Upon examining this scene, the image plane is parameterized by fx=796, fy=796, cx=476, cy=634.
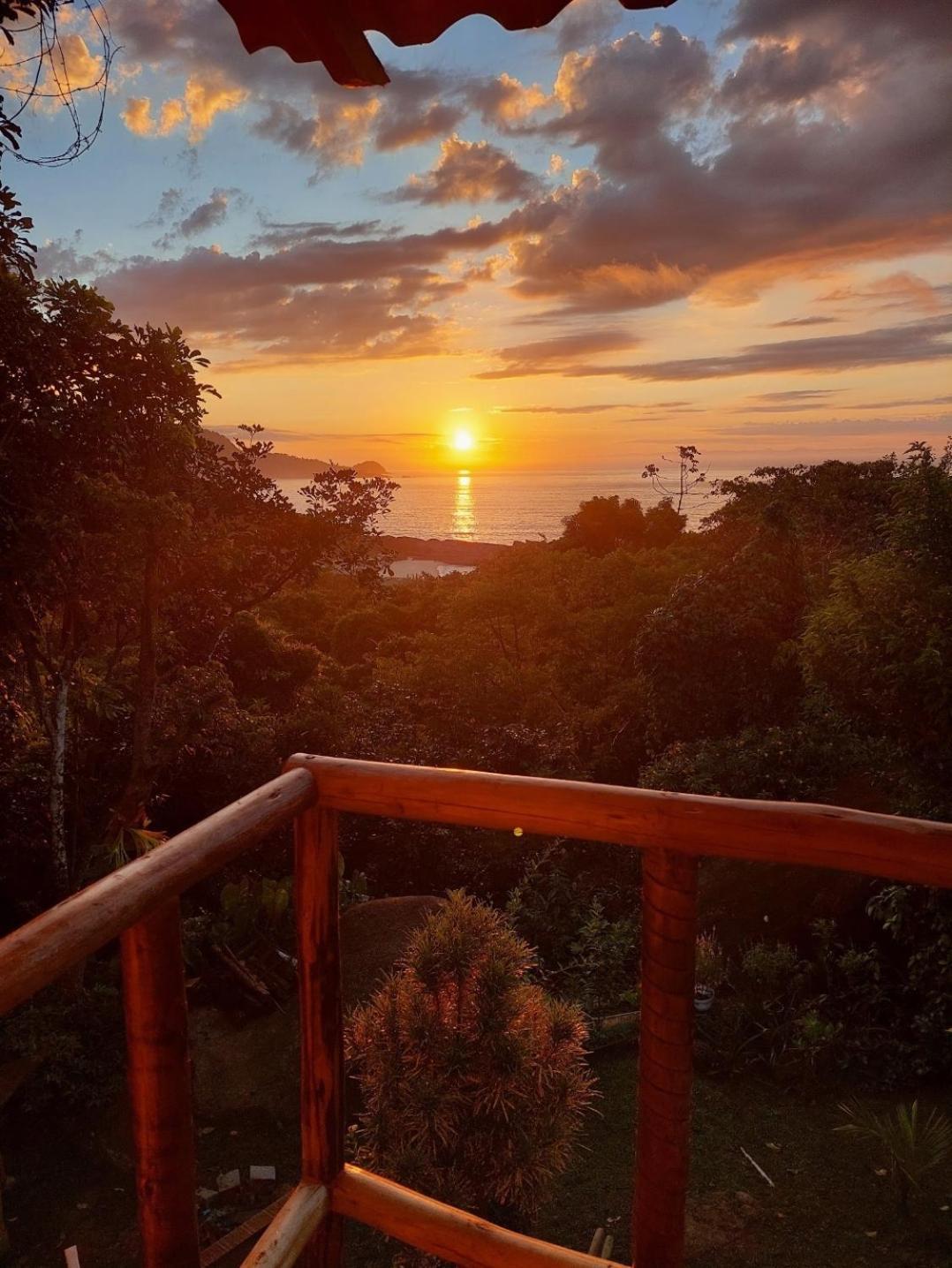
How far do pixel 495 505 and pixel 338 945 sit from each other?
13892cm

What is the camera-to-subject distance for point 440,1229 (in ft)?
5.82

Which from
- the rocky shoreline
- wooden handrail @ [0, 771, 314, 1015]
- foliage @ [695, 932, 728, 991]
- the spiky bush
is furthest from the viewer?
the rocky shoreline

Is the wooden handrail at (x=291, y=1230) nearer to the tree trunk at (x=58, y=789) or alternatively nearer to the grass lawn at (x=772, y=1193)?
the grass lawn at (x=772, y=1193)

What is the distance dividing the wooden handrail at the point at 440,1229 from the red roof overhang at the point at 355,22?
2.34 m

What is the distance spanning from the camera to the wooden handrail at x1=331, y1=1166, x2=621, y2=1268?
1.70 metres

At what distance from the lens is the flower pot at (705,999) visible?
6.32 metres

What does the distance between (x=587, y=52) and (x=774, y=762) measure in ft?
24.7

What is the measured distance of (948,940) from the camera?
6449 mm

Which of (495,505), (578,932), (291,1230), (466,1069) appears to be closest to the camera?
(291,1230)

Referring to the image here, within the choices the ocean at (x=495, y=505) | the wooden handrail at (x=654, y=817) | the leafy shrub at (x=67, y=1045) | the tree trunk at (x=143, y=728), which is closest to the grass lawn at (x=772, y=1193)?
the leafy shrub at (x=67, y=1045)

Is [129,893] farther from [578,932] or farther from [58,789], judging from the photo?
[578,932]

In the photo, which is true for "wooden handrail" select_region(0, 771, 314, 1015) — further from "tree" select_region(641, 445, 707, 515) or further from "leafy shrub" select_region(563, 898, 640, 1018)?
"tree" select_region(641, 445, 707, 515)

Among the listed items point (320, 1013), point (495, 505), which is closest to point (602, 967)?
point (320, 1013)

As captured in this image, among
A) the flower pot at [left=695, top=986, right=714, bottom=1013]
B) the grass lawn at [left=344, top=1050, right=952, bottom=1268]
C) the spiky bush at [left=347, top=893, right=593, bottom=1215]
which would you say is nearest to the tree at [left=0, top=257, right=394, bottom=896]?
the spiky bush at [left=347, top=893, right=593, bottom=1215]
